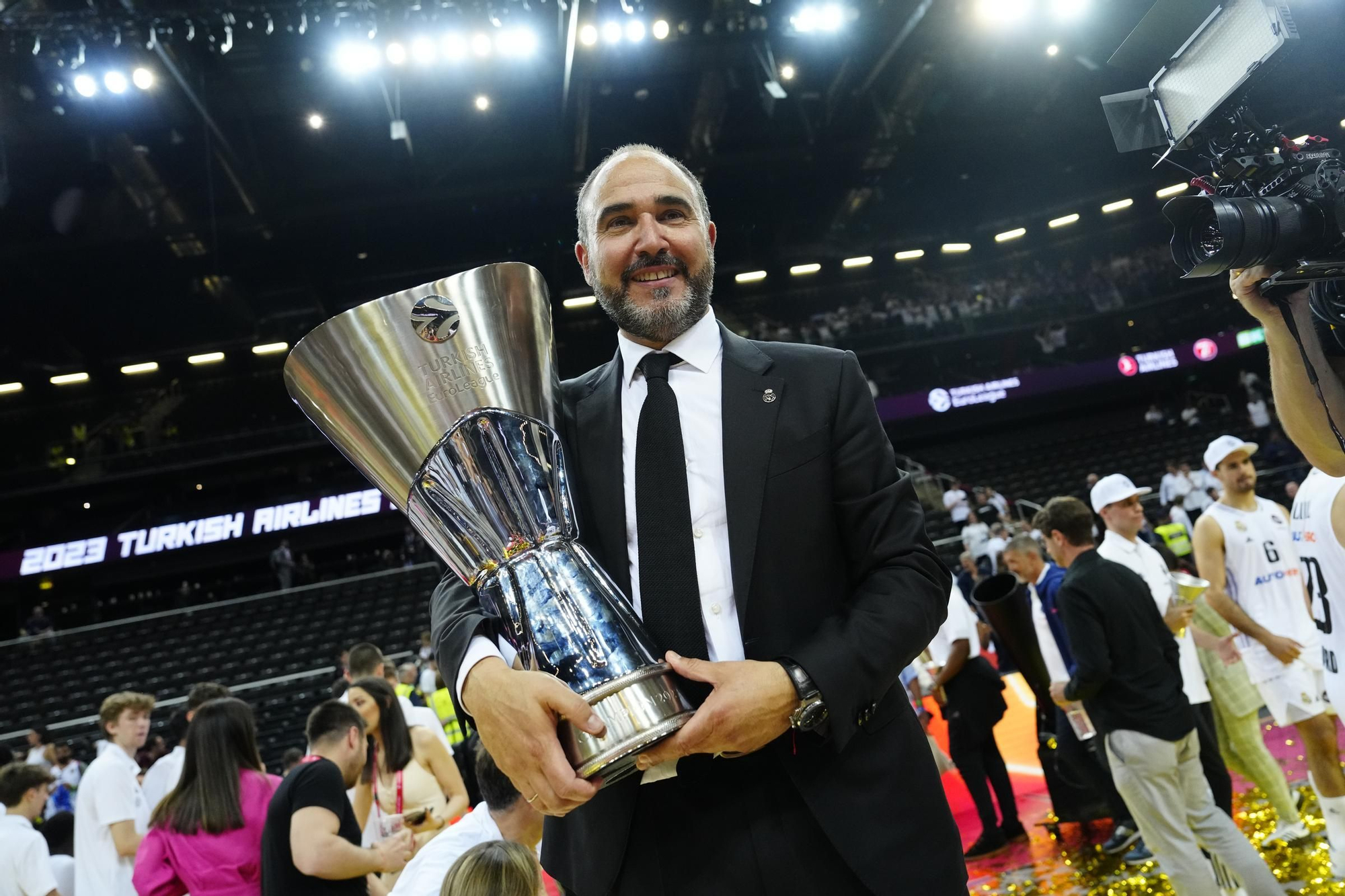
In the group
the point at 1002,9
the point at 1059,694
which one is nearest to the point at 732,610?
the point at 1059,694

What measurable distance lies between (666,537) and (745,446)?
158 millimetres

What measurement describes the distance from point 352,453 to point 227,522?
61.1ft

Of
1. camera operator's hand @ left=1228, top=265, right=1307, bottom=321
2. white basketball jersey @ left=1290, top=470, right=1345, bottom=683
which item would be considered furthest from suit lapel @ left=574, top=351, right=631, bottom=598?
white basketball jersey @ left=1290, top=470, right=1345, bottom=683

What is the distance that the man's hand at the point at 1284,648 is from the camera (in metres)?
3.43

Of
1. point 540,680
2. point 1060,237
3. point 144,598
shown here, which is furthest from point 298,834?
point 1060,237

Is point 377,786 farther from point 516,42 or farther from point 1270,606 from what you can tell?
point 516,42

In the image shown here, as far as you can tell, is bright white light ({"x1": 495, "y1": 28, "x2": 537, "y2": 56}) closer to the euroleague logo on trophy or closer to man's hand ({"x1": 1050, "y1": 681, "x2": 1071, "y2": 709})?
man's hand ({"x1": 1050, "y1": 681, "x2": 1071, "y2": 709})

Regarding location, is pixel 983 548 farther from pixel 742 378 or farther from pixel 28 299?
pixel 28 299

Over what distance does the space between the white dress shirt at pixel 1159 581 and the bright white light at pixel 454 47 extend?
1051cm

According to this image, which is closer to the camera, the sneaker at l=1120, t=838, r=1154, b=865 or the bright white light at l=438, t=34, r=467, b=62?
the sneaker at l=1120, t=838, r=1154, b=865

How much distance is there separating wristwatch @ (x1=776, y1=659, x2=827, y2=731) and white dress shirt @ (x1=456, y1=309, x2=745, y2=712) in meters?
0.14

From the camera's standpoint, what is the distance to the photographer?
1618 mm

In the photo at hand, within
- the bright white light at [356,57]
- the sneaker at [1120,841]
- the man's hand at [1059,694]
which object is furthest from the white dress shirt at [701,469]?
the bright white light at [356,57]

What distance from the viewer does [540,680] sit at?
94 cm
